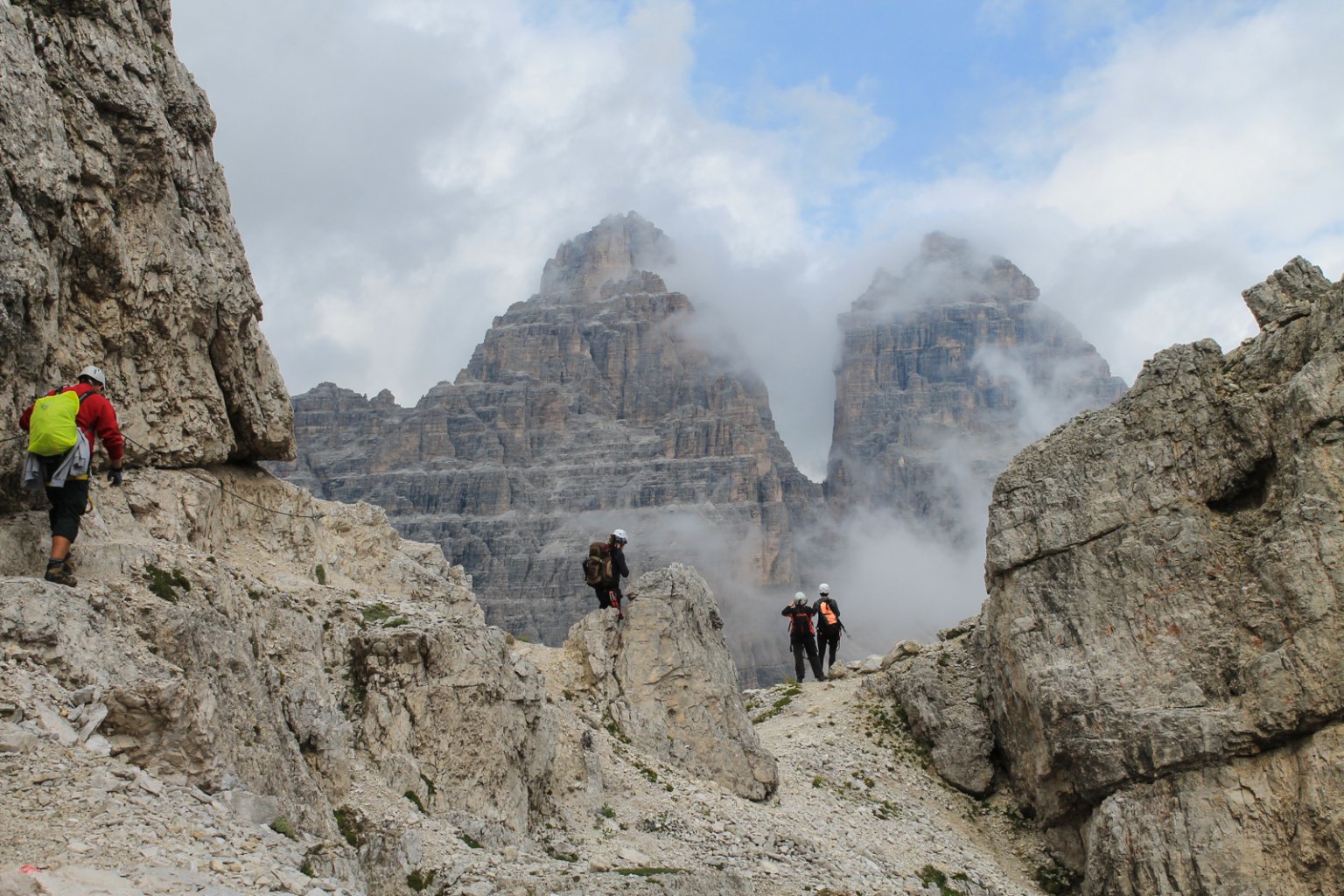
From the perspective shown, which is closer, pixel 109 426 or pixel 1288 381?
pixel 109 426

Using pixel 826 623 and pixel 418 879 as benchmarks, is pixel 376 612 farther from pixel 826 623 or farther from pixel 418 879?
pixel 826 623

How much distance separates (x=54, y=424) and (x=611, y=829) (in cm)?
956

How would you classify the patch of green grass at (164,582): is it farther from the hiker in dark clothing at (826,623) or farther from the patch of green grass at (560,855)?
the hiker in dark clothing at (826,623)

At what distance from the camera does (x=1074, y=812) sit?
21.8 meters

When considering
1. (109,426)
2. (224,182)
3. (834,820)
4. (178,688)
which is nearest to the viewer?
(178,688)

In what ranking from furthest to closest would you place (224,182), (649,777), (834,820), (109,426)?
(834,820)
(649,777)
(224,182)
(109,426)

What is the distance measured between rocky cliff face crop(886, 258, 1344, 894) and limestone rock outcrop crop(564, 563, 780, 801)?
226 inches

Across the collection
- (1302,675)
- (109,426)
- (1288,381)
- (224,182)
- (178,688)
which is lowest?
(178,688)

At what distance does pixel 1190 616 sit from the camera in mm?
20656

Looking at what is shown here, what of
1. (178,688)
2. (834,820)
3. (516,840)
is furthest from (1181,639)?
(178,688)

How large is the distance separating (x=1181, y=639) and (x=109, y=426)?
57.8 ft

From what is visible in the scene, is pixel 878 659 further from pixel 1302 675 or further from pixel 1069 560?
pixel 1302 675

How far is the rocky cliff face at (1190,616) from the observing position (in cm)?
1853

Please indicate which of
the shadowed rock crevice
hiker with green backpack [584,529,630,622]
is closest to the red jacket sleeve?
hiker with green backpack [584,529,630,622]
